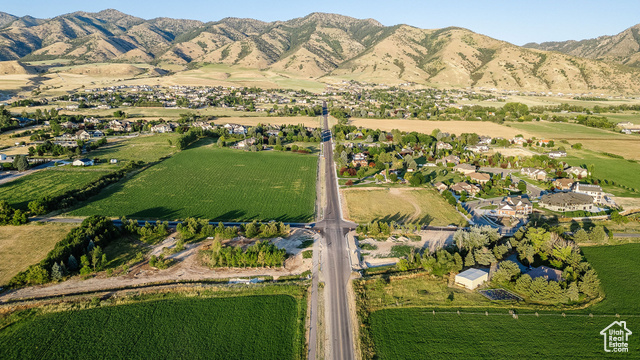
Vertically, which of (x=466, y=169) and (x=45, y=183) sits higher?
(x=466, y=169)

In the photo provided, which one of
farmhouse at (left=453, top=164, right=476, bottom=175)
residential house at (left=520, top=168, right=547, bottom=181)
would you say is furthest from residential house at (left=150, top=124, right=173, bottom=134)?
residential house at (left=520, top=168, right=547, bottom=181)

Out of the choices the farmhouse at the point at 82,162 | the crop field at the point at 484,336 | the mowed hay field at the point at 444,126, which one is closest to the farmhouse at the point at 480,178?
the crop field at the point at 484,336

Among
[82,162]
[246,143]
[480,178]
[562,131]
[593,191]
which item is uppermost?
[562,131]

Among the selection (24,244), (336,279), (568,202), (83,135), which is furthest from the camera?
(83,135)

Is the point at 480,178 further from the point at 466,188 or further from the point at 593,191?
the point at 593,191

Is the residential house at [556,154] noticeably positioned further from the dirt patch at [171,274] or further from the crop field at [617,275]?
the dirt patch at [171,274]

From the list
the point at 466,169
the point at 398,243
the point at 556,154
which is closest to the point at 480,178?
the point at 466,169

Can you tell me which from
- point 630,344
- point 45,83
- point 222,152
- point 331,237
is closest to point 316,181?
point 331,237
